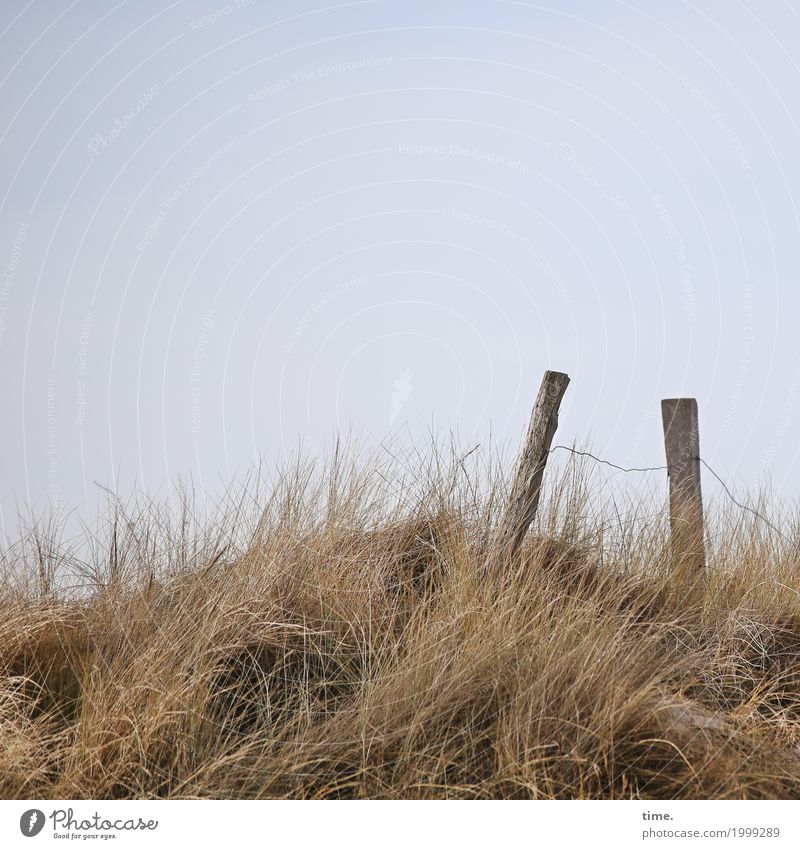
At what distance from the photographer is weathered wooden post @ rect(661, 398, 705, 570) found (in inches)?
234

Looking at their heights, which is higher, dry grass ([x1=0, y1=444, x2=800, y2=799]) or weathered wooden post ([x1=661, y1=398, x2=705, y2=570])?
weathered wooden post ([x1=661, y1=398, x2=705, y2=570])

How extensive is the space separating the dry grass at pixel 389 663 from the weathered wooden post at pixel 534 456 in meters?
0.15

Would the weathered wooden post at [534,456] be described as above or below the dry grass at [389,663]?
above

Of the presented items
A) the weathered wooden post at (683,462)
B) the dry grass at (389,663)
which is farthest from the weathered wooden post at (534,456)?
the weathered wooden post at (683,462)

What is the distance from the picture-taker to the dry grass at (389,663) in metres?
3.35

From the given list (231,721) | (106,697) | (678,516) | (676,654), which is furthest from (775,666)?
(106,697)

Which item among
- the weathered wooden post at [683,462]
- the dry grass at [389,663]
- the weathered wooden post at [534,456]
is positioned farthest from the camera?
the weathered wooden post at [683,462]

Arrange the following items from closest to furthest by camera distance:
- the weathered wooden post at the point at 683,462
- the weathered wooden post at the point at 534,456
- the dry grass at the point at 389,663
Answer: the dry grass at the point at 389,663 < the weathered wooden post at the point at 534,456 < the weathered wooden post at the point at 683,462

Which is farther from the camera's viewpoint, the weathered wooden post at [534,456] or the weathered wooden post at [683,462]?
the weathered wooden post at [683,462]

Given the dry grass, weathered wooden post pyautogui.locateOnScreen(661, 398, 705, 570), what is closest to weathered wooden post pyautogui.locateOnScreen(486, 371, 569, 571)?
the dry grass

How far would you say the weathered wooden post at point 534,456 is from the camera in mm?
5191

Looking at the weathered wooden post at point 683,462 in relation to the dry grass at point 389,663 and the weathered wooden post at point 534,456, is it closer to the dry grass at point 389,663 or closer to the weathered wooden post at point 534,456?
the dry grass at point 389,663

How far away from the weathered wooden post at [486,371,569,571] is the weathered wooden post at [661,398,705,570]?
1.15m

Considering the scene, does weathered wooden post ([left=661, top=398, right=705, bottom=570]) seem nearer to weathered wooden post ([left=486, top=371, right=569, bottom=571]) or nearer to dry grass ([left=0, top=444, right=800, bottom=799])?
dry grass ([left=0, top=444, right=800, bottom=799])
